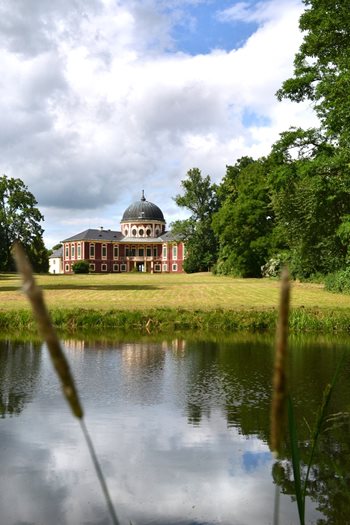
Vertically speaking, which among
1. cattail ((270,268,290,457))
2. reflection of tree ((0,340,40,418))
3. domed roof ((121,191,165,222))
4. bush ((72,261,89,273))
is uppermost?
domed roof ((121,191,165,222))

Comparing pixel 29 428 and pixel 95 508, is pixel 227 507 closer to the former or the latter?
pixel 95 508

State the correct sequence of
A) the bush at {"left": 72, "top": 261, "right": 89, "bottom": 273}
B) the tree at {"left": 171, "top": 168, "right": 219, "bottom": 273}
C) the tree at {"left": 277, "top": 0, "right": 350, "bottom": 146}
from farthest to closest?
the bush at {"left": 72, "top": 261, "right": 89, "bottom": 273}, the tree at {"left": 171, "top": 168, "right": 219, "bottom": 273}, the tree at {"left": 277, "top": 0, "right": 350, "bottom": 146}

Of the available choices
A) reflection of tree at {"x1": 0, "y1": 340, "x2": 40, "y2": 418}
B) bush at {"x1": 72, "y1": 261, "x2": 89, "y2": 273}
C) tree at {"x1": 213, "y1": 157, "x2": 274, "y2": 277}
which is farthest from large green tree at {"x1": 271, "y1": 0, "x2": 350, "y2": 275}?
bush at {"x1": 72, "y1": 261, "x2": 89, "y2": 273}

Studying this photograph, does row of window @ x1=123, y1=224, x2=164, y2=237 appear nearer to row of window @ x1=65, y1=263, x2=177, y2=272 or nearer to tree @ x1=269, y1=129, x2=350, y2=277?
row of window @ x1=65, y1=263, x2=177, y2=272

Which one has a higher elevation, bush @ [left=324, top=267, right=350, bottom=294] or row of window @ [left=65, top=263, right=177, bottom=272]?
row of window @ [left=65, top=263, right=177, bottom=272]

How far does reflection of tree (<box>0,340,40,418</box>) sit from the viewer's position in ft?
31.9

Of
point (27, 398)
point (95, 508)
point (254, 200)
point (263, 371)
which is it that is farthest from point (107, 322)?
point (254, 200)

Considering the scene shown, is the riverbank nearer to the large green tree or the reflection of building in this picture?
the large green tree

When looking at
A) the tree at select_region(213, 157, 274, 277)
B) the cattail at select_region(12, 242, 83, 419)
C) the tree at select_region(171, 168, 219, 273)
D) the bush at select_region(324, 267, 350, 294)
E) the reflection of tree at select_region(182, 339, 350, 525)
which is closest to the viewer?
the cattail at select_region(12, 242, 83, 419)

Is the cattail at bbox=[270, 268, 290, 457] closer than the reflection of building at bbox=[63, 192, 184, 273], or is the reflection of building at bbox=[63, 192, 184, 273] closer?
the cattail at bbox=[270, 268, 290, 457]

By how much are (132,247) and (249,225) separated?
52.4 metres

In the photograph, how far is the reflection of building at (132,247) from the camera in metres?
95.9

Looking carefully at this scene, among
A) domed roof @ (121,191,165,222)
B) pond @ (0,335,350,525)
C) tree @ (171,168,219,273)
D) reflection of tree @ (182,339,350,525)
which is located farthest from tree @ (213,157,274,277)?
domed roof @ (121,191,165,222)

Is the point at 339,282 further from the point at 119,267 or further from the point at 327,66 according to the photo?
the point at 119,267
